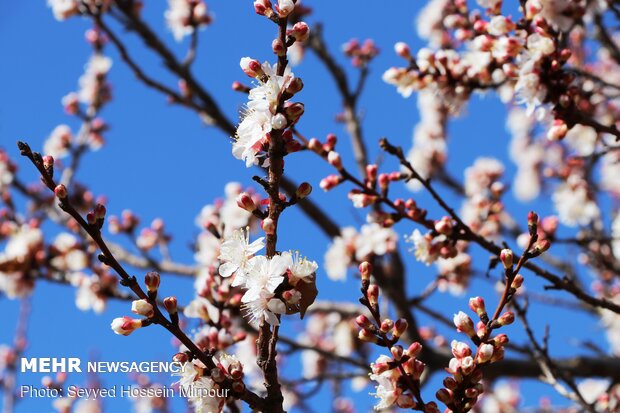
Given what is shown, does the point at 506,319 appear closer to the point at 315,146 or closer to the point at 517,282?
the point at 517,282

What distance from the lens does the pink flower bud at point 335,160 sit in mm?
2426

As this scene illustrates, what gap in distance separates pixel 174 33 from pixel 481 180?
2.84m

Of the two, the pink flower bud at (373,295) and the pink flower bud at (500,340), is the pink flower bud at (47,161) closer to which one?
the pink flower bud at (373,295)

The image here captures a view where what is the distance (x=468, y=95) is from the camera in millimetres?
2910

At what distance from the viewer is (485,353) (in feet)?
5.14

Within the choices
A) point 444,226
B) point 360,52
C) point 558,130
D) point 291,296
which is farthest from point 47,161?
point 360,52

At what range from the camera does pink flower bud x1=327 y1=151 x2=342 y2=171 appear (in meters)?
2.43

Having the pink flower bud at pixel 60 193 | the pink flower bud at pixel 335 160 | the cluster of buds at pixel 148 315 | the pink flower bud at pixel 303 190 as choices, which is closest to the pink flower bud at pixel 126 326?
the cluster of buds at pixel 148 315

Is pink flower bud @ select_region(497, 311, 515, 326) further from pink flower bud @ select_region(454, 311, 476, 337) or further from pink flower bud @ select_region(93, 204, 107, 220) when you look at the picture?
pink flower bud @ select_region(93, 204, 107, 220)

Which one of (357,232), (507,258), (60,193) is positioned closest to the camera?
(60,193)

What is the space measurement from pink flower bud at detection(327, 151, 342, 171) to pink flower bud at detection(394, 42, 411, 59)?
71 cm

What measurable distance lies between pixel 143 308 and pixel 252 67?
0.67m

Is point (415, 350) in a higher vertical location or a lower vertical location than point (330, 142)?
lower

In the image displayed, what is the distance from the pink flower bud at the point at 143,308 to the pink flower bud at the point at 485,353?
82 centimetres
